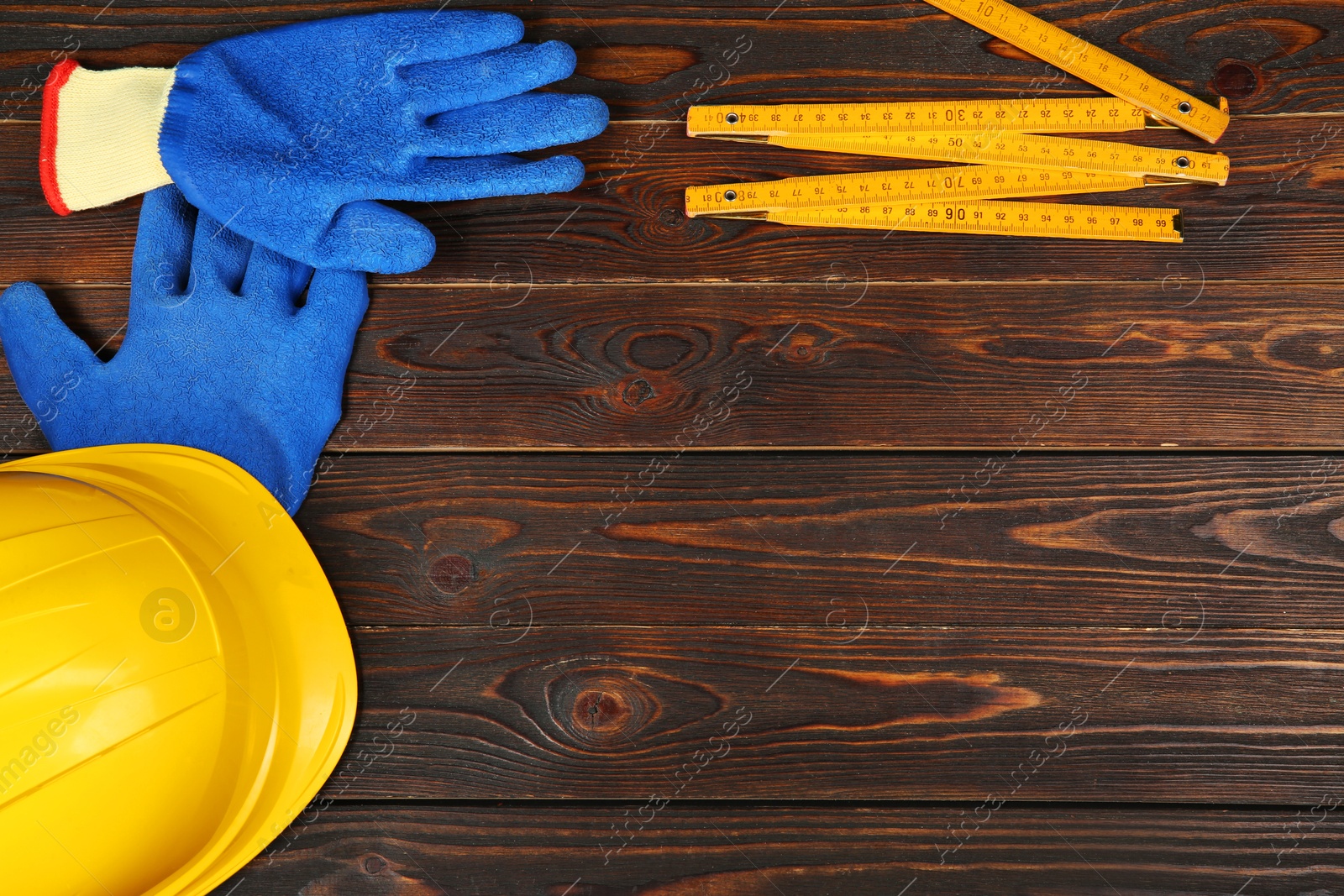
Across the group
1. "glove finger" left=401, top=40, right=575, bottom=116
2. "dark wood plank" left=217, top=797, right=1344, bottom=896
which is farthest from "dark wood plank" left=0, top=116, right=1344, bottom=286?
"dark wood plank" left=217, top=797, right=1344, bottom=896

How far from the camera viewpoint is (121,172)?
3.64 feet

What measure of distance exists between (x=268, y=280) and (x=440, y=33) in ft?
1.28

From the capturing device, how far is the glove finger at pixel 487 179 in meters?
1.08

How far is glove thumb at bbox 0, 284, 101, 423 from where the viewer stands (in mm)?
1119

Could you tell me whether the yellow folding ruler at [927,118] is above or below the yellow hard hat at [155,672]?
above

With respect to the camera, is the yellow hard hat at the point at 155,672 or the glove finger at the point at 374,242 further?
the glove finger at the point at 374,242

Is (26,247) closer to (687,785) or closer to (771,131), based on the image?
(771,131)

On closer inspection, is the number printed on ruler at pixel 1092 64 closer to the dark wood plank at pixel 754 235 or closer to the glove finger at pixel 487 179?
the dark wood plank at pixel 754 235

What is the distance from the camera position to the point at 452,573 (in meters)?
1.13

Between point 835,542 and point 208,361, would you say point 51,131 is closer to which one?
point 208,361

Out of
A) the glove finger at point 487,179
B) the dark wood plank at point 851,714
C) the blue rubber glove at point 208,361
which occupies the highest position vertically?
the glove finger at point 487,179

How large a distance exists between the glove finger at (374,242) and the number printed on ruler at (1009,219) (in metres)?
0.47

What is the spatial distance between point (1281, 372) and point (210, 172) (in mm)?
1409

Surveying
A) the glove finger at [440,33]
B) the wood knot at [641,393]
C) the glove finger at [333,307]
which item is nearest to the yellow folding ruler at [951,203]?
the wood knot at [641,393]
